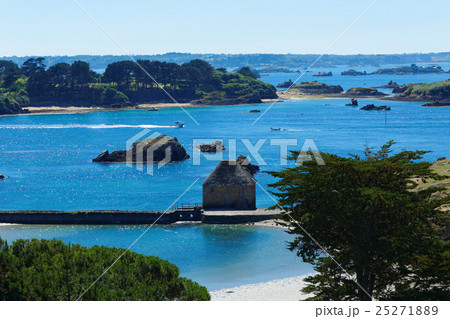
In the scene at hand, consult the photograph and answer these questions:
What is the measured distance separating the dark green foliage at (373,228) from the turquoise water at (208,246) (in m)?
11.2

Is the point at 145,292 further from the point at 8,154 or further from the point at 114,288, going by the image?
the point at 8,154

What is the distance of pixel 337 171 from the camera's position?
86.9 feet

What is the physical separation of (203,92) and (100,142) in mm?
82371

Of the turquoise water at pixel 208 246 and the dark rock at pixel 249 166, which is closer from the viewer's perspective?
the turquoise water at pixel 208 246

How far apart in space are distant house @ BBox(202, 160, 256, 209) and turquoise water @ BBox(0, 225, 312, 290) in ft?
9.02

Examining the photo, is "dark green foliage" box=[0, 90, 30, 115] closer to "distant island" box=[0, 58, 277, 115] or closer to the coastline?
"distant island" box=[0, 58, 277, 115]

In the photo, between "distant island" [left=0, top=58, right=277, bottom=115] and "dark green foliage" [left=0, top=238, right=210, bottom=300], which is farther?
Result: "distant island" [left=0, top=58, right=277, bottom=115]

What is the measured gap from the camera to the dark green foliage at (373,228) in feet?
81.0

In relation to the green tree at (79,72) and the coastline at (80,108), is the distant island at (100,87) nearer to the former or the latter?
the green tree at (79,72)

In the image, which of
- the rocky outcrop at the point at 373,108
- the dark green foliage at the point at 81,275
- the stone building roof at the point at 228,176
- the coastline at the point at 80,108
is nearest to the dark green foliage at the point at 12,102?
the coastline at the point at 80,108

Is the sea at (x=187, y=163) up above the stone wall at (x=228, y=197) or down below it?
below

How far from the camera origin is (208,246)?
1811 inches

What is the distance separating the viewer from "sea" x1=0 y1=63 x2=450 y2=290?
4450 centimetres

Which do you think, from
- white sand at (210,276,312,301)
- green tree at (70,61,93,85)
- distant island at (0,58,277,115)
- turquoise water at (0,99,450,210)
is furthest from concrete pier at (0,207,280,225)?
green tree at (70,61,93,85)
